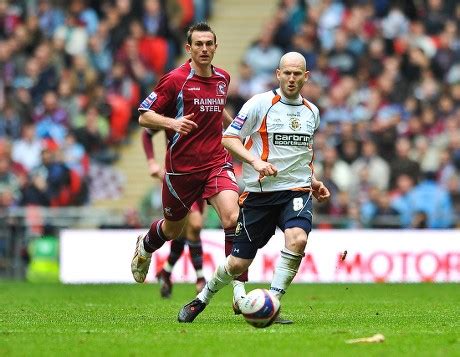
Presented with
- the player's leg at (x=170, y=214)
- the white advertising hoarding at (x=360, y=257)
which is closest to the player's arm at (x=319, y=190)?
the player's leg at (x=170, y=214)

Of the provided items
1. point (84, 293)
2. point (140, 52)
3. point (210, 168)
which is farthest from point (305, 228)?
point (140, 52)

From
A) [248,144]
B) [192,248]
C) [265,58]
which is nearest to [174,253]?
[192,248]

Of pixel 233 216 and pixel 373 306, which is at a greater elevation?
pixel 233 216

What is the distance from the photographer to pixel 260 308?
37.4 ft

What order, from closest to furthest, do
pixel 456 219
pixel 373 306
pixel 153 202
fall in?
pixel 373 306 → pixel 456 219 → pixel 153 202

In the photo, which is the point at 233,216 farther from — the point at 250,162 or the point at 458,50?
the point at 458,50

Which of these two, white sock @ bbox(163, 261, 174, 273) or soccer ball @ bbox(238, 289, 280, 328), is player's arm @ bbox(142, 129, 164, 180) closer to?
white sock @ bbox(163, 261, 174, 273)

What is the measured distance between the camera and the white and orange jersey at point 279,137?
40.1 feet

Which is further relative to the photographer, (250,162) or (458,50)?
(458,50)

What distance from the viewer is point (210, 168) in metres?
13.7

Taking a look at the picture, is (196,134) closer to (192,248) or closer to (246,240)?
(246,240)

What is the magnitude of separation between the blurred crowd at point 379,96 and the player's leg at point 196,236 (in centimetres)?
661

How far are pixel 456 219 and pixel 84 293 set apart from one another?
7.00m

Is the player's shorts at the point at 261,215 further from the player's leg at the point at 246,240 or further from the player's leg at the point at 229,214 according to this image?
the player's leg at the point at 229,214
